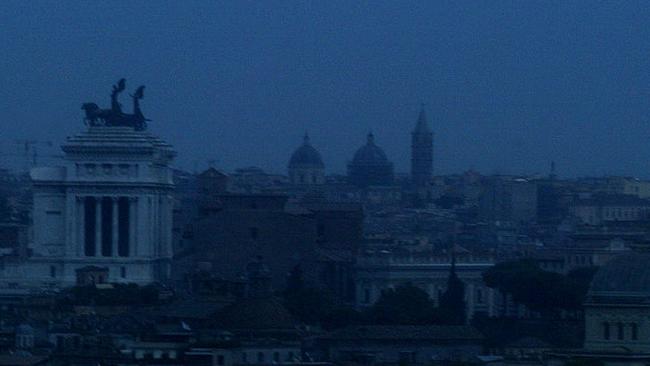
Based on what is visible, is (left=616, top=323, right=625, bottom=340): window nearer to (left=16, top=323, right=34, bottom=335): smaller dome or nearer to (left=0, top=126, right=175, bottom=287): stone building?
(left=16, top=323, right=34, bottom=335): smaller dome

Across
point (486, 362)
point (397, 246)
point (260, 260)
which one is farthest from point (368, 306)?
point (486, 362)

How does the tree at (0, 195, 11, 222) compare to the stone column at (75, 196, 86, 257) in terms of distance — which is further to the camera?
the tree at (0, 195, 11, 222)

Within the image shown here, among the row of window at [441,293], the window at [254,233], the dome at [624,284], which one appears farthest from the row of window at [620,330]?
the window at [254,233]

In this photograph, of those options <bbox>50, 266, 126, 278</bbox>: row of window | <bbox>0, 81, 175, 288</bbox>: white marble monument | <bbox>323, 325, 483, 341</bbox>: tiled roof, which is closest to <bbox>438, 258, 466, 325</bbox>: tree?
<bbox>323, 325, 483, 341</bbox>: tiled roof

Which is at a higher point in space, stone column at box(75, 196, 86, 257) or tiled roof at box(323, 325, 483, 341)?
stone column at box(75, 196, 86, 257)

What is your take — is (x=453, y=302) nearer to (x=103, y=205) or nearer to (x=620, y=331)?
(x=103, y=205)

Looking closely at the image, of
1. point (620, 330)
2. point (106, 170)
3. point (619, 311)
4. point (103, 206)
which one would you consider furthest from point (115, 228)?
point (620, 330)

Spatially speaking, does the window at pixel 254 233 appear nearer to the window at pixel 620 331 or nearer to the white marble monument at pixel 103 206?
the white marble monument at pixel 103 206
